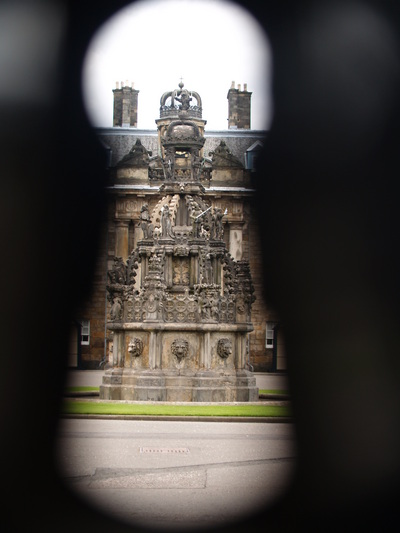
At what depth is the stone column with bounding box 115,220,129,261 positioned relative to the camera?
38.5 metres

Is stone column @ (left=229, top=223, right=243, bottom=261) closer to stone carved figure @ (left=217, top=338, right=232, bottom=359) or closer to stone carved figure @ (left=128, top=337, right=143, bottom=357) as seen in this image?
stone carved figure @ (left=217, top=338, right=232, bottom=359)

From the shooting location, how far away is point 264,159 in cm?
437

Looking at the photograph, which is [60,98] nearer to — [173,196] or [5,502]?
[5,502]

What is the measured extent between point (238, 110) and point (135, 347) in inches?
956

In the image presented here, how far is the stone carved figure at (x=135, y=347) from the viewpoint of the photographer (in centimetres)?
1850

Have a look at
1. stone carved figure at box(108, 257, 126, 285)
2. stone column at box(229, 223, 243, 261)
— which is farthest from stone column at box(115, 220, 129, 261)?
stone carved figure at box(108, 257, 126, 285)

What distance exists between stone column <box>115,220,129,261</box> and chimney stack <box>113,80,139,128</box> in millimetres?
5056

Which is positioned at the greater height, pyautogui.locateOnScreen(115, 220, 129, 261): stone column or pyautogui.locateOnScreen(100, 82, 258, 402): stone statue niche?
pyautogui.locateOnScreen(115, 220, 129, 261): stone column

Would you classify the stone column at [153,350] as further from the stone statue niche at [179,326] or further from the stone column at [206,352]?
the stone column at [206,352]

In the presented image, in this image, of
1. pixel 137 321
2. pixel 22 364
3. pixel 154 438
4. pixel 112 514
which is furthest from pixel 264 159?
pixel 137 321

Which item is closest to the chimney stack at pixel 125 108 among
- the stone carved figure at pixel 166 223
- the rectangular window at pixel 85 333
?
the rectangular window at pixel 85 333

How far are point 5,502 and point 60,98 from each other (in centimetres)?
166

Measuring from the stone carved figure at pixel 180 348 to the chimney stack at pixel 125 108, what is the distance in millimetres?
24037

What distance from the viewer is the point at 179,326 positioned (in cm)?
1842
